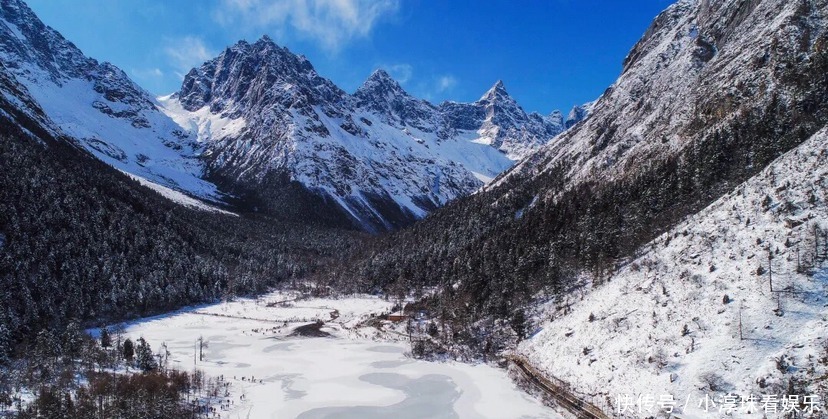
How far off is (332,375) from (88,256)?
95.3 metres

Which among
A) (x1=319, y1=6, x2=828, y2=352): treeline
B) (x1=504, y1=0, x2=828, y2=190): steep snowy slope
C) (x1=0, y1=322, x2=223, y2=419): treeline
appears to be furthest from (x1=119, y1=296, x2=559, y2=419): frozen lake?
(x1=504, y1=0, x2=828, y2=190): steep snowy slope

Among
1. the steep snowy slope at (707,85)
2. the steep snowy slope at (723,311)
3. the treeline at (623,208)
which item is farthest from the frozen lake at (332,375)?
the steep snowy slope at (707,85)

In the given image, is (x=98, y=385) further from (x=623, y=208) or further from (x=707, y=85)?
(x=707, y=85)

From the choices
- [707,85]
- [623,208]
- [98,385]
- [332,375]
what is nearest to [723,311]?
[332,375]

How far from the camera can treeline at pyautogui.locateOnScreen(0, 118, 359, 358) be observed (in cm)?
10194

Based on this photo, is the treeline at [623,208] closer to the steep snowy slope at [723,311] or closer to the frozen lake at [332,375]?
the steep snowy slope at [723,311]

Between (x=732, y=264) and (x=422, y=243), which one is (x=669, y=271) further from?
(x=422, y=243)

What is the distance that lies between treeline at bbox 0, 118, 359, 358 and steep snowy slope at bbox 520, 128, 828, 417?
85848mm

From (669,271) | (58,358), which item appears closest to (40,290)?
(58,358)

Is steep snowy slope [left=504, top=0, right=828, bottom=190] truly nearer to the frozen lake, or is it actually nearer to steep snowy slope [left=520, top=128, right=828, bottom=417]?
steep snowy slope [left=520, top=128, right=828, bottom=417]

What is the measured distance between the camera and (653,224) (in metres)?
81.5

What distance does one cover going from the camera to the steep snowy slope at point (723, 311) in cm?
3909

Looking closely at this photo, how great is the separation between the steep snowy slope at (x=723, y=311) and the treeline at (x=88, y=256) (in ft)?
282

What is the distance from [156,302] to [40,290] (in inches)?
1064
